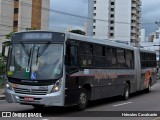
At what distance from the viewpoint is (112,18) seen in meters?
136

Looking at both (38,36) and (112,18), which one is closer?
(38,36)

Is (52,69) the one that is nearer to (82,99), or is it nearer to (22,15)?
(82,99)

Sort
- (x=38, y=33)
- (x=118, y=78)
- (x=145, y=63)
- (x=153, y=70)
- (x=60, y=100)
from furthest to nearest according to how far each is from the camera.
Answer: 1. (x=153, y=70)
2. (x=145, y=63)
3. (x=118, y=78)
4. (x=38, y=33)
5. (x=60, y=100)

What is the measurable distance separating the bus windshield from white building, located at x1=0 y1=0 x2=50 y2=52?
47.5 m

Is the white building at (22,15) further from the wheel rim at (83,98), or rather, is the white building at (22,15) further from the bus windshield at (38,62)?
the bus windshield at (38,62)

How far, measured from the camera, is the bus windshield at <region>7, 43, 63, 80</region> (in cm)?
1391

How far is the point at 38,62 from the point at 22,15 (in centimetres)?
5378

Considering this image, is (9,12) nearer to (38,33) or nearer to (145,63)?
(145,63)

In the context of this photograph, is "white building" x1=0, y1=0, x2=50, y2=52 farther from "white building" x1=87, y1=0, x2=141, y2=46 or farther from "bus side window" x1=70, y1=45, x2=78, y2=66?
"white building" x1=87, y1=0, x2=141, y2=46

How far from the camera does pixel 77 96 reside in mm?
14898

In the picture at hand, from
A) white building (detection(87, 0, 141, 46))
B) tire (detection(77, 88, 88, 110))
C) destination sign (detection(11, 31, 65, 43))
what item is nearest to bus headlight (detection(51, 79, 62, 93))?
destination sign (detection(11, 31, 65, 43))

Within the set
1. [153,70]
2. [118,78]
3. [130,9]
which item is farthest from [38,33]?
[130,9]

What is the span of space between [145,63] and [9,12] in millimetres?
41972

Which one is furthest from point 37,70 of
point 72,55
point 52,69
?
point 72,55
